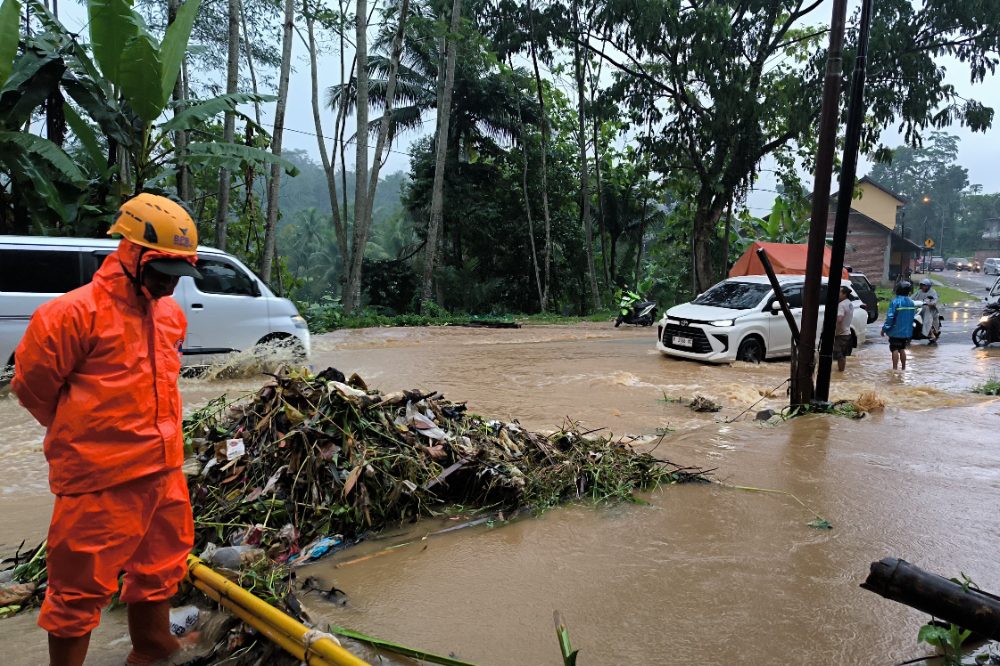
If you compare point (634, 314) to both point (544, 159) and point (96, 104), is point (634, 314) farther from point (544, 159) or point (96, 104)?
point (96, 104)

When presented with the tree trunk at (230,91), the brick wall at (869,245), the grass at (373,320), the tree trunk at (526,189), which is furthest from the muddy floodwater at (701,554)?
the brick wall at (869,245)

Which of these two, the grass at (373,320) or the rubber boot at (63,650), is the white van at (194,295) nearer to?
the rubber boot at (63,650)

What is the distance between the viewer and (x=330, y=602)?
329 centimetres

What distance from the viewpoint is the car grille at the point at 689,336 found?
456 inches

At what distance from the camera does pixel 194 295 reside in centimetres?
908

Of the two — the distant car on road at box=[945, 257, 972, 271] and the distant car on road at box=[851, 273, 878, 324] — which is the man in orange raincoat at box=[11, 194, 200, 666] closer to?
the distant car on road at box=[851, 273, 878, 324]

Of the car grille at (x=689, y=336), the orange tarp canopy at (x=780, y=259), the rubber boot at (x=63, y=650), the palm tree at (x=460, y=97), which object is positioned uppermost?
the palm tree at (x=460, y=97)

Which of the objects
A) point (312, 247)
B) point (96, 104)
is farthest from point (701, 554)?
point (312, 247)

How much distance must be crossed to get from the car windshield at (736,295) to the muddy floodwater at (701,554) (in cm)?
461

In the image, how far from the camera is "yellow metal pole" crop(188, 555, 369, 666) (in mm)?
2449

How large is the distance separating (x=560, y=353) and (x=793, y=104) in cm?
1094

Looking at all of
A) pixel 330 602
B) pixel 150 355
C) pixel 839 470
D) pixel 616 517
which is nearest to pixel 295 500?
pixel 330 602

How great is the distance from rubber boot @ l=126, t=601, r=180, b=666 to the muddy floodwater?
0.77 ft

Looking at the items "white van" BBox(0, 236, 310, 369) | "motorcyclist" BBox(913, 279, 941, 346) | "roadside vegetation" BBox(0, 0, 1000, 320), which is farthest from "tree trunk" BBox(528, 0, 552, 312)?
"white van" BBox(0, 236, 310, 369)
